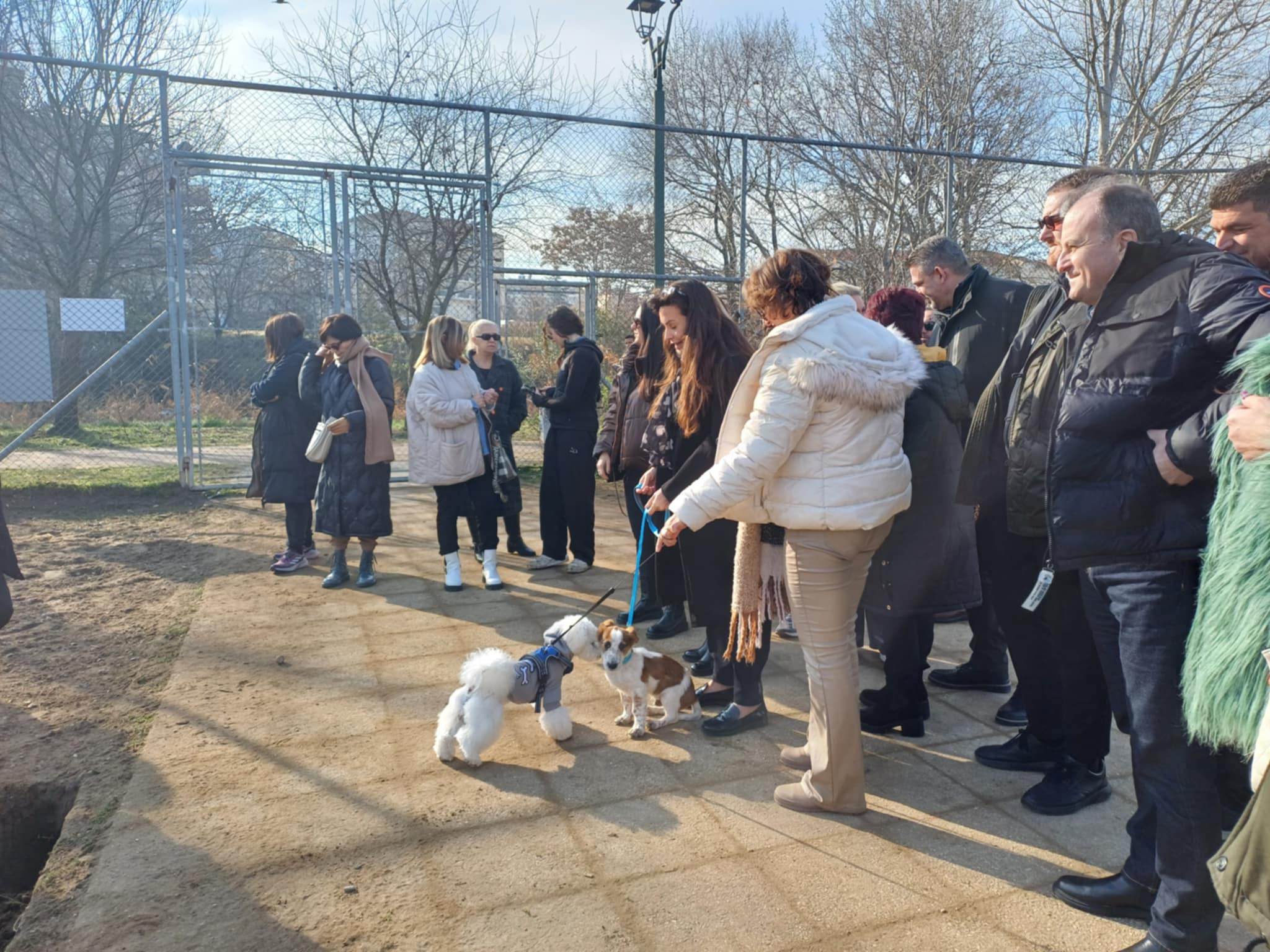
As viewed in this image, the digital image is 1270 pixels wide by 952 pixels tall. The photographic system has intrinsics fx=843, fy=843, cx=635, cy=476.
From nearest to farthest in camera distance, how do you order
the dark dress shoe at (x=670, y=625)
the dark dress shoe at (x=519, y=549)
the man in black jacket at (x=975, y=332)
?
the man in black jacket at (x=975, y=332)
the dark dress shoe at (x=670, y=625)
the dark dress shoe at (x=519, y=549)

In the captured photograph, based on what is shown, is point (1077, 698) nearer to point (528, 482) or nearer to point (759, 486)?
point (759, 486)

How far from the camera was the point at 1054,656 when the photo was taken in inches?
125

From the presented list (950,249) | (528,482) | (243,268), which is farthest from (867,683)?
(243,268)

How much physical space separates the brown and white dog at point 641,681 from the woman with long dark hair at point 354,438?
2666mm

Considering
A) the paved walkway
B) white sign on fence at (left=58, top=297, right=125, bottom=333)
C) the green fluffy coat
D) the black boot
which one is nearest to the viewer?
the green fluffy coat

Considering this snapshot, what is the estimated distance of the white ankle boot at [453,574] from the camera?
5715mm

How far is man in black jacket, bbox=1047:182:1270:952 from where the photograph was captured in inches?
81.4

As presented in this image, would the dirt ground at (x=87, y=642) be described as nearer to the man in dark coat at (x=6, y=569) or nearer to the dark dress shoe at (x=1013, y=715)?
the man in dark coat at (x=6, y=569)

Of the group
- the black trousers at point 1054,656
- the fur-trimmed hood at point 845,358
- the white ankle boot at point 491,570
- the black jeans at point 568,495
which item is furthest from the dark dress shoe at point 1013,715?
the white ankle boot at point 491,570

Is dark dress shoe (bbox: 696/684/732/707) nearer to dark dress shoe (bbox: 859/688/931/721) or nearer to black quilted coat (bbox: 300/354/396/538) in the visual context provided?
dark dress shoe (bbox: 859/688/931/721)

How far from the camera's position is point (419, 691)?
4.08m

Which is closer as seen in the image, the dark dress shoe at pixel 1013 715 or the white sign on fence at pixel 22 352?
the dark dress shoe at pixel 1013 715

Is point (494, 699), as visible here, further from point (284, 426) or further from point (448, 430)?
point (284, 426)

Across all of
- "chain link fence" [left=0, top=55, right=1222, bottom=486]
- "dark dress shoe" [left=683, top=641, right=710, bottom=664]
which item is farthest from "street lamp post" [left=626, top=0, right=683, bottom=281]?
"dark dress shoe" [left=683, top=641, right=710, bottom=664]
